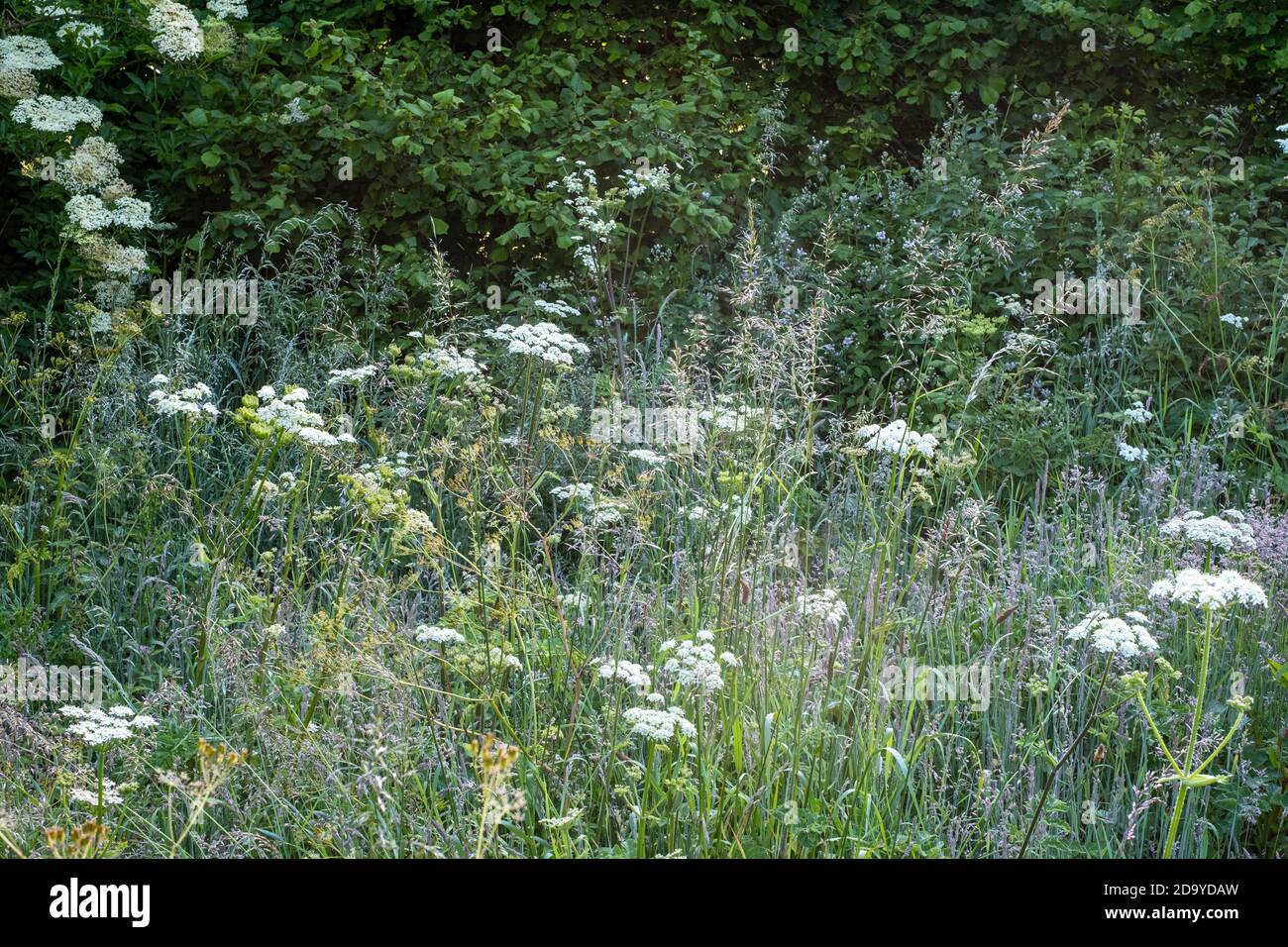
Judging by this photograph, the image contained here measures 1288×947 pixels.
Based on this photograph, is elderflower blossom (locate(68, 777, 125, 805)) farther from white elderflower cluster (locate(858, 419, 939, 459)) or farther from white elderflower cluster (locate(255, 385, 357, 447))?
white elderflower cluster (locate(858, 419, 939, 459))

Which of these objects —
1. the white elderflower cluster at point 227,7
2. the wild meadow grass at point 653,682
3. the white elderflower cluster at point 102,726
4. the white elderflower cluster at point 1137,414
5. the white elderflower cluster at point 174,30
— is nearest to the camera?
the white elderflower cluster at point 102,726

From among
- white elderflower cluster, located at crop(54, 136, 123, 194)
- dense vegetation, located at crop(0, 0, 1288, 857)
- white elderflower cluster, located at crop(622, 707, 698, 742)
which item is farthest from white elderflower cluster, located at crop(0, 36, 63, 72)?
white elderflower cluster, located at crop(622, 707, 698, 742)

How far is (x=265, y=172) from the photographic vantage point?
617 centimetres

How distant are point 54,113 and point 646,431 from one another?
120 inches

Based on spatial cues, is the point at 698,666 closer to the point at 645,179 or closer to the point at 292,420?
the point at 292,420

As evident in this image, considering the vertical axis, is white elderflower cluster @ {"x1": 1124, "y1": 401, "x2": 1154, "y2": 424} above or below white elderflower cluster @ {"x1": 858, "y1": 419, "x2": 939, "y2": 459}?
above

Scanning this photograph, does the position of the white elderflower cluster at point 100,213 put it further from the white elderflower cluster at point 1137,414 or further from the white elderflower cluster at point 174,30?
the white elderflower cluster at point 1137,414

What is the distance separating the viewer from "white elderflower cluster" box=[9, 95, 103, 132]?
5.20 m

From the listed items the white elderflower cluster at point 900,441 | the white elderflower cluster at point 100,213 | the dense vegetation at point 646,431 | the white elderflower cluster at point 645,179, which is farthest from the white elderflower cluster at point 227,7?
the white elderflower cluster at point 900,441

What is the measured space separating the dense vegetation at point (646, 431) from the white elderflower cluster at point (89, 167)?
1.1 inches

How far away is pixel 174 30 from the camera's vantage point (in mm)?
5434

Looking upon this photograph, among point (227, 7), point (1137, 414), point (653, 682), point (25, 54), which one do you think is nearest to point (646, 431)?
point (653, 682)

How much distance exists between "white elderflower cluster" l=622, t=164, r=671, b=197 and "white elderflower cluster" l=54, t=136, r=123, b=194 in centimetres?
224

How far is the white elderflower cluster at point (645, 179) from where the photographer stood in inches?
207
